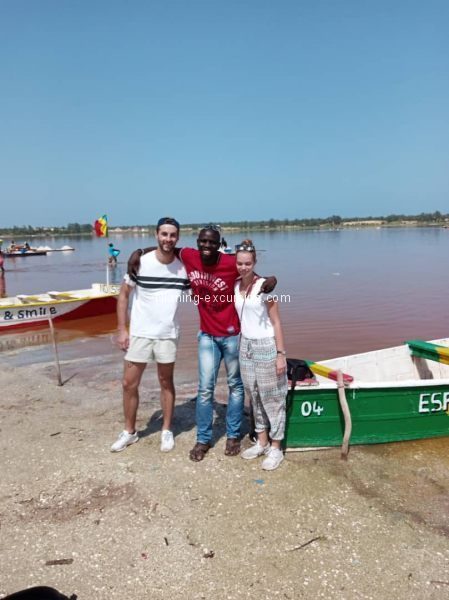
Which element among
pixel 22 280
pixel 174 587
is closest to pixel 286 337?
pixel 174 587

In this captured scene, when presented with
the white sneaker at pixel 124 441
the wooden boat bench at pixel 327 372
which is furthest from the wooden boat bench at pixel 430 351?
the white sneaker at pixel 124 441

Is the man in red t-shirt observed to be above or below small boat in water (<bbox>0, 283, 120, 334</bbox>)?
above

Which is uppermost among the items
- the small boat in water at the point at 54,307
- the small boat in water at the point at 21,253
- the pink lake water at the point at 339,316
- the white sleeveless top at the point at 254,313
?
the small boat in water at the point at 21,253

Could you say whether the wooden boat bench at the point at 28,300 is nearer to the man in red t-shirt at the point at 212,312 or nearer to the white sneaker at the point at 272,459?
the man in red t-shirt at the point at 212,312

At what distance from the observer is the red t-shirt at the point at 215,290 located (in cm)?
397

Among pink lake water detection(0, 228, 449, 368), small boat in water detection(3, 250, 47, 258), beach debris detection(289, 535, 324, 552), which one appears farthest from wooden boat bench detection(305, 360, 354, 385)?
small boat in water detection(3, 250, 47, 258)

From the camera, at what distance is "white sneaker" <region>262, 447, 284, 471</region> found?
13.5ft

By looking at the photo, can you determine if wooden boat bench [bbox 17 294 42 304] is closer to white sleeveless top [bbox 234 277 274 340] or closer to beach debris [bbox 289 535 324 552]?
white sleeveless top [bbox 234 277 274 340]

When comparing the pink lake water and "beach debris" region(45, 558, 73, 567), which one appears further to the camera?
the pink lake water

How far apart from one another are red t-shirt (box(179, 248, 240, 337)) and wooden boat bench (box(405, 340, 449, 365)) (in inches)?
110

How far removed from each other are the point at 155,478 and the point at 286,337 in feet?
23.2

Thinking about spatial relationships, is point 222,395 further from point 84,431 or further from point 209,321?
point 209,321

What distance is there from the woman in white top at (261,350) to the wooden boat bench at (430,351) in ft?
7.76

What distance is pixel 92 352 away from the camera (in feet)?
32.0
